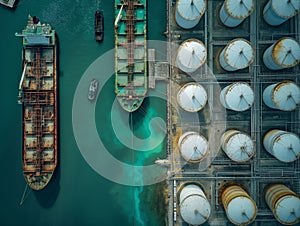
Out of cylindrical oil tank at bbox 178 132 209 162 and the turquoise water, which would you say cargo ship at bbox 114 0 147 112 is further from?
cylindrical oil tank at bbox 178 132 209 162

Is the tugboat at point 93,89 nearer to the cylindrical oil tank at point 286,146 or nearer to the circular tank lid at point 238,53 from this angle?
the circular tank lid at point 238,53

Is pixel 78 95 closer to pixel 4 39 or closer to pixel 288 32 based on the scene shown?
pixel 4 39

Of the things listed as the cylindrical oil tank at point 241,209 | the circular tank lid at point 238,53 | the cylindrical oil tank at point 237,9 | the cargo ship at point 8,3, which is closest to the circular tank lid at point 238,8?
the cylindrical oil tank at point 237,9

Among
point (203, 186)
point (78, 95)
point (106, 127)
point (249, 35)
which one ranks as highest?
point (249, 35)

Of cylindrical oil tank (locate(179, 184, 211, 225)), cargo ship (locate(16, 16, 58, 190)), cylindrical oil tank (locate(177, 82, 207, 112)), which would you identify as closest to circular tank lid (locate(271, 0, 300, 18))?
cylindrical oil tank (locate(177, 82, 207, 112))

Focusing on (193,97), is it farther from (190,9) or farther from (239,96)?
(190,9)

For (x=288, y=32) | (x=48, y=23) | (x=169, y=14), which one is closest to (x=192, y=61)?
(x=169, y=14)
